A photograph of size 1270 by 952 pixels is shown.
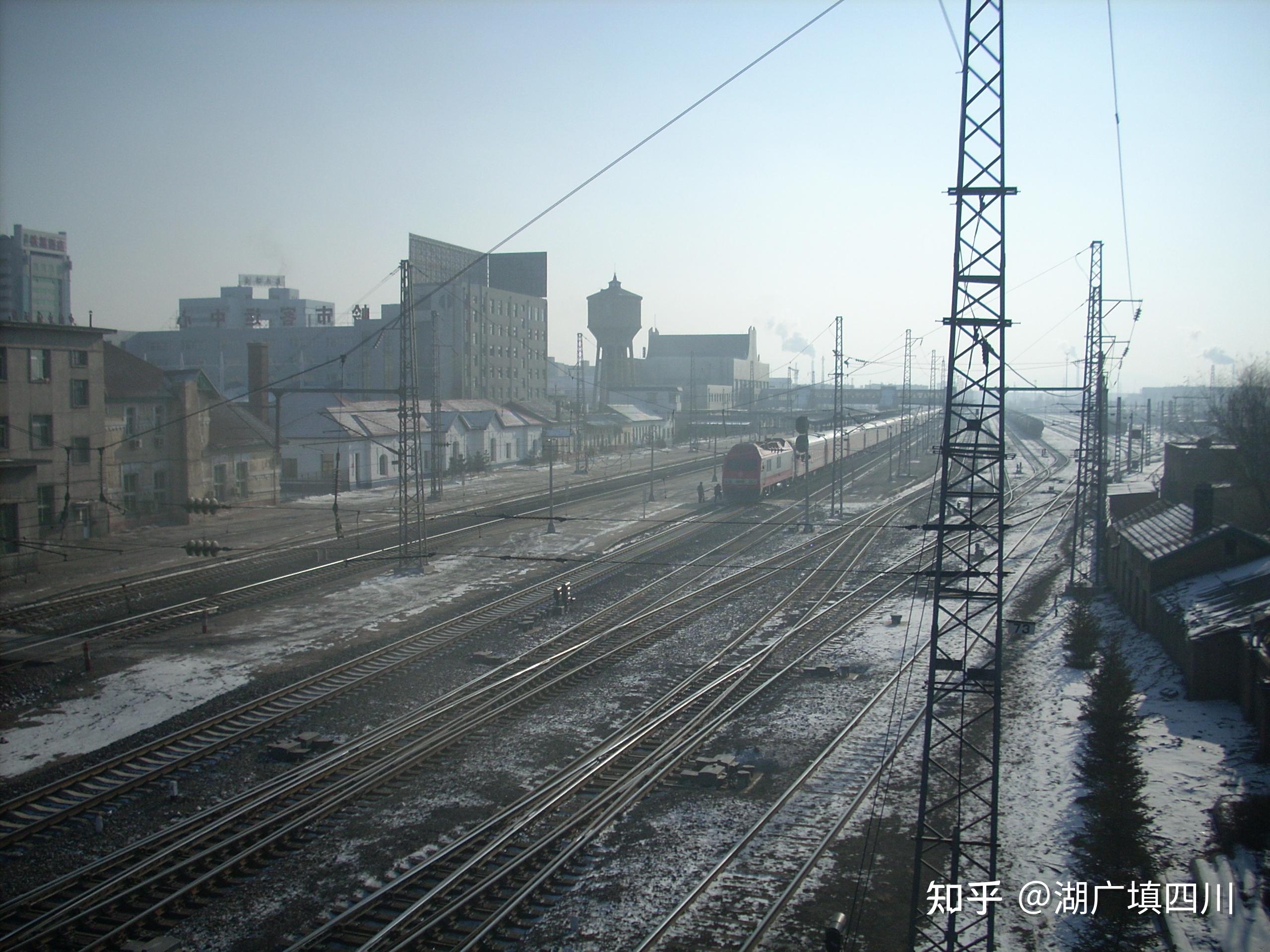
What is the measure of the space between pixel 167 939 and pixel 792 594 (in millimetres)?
16342

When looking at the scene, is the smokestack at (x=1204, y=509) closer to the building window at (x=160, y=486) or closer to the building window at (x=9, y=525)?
the building window at (x=9, y=525)

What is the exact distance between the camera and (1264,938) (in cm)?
797

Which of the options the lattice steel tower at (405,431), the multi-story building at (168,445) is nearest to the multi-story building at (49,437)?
the multi-story building at (168,445)

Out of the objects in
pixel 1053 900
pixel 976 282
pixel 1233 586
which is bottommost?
pixel 1053 900

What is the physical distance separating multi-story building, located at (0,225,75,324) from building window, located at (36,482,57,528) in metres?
27.1

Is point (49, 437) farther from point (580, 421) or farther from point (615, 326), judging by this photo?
point (615, 326)

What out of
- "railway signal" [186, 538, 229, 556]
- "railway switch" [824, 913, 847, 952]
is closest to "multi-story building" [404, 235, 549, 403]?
"railway signal" [186, 538, 229, 556]

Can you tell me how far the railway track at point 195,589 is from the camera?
18.3m

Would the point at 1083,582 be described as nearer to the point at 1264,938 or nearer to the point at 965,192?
the point at 1264,938

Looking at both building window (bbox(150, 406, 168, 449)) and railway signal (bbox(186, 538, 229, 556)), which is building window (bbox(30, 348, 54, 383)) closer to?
building window (bbox(150, 406, 168, 449))

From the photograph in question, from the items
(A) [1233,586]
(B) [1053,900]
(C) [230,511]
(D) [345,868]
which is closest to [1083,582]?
(A) [1233,586]

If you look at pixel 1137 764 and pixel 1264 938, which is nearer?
pixel 1264 938

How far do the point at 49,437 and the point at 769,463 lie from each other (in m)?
26.0

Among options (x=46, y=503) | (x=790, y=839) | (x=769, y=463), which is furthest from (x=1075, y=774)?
(x=46, y=503)
